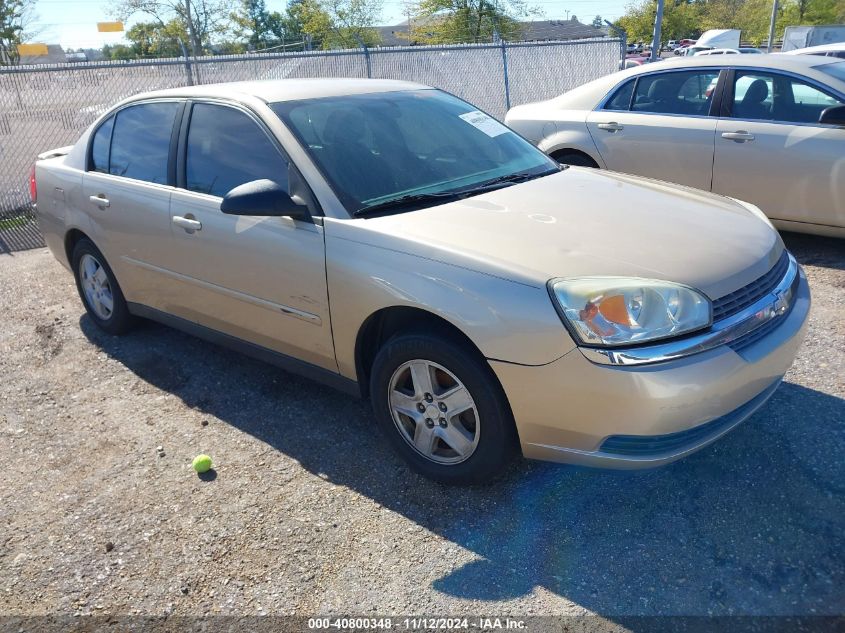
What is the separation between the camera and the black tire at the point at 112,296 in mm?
4777

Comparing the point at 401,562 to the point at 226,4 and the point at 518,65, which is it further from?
the point at 226,4

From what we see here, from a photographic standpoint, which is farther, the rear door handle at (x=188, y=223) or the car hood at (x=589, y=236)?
the rear door handle at (x=188, y=223)

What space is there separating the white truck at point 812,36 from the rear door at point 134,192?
32294 millimetres

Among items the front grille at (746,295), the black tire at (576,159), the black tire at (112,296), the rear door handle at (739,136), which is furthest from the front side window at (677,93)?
the black tire at (112,296)

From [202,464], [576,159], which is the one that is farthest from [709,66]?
[202,464]

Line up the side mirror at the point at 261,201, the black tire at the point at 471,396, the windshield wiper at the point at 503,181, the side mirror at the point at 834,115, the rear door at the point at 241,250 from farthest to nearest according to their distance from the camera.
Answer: the side mirror at the point at 834,115 < the windshield wiper at the point at 503,181 < the rear door at the point at 241,250 < the side mirror at the point at 261,201 < the black tire at the point at 471,396

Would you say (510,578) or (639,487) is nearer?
(510,578)

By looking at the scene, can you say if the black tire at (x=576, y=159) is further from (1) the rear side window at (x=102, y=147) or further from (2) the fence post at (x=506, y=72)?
(2) the fence post at (x=506, y=72)

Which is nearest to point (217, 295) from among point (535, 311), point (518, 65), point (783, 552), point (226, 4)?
point (535, 311)

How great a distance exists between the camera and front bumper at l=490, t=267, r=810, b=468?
251cm

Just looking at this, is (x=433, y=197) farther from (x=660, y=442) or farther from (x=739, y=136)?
(x=739, y=136)

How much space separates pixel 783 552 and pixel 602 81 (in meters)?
5.23

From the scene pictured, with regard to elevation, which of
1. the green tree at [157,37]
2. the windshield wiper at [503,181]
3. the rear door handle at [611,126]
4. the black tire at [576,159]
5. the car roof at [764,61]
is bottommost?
the black tire at [576,159]

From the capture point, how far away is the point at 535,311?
8.56 ft
